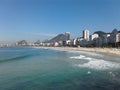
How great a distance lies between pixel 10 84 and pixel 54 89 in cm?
330

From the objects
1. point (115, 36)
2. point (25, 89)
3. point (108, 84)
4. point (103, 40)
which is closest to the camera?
point (25, 89)

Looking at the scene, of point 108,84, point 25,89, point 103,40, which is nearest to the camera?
point 25,89

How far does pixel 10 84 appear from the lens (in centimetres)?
1229

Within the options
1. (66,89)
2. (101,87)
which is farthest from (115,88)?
(66,89)

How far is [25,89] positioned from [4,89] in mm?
1289

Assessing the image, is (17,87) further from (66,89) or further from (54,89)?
(66,89)

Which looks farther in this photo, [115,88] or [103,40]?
[103,40]

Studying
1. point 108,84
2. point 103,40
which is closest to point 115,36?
point 103,40

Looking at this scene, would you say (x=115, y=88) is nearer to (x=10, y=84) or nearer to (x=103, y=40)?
(x=10, y=84)

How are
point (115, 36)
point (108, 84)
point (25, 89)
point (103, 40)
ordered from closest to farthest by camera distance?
point (25, 89) < point (108, 84) < point (115, 36) < point (103, 40)

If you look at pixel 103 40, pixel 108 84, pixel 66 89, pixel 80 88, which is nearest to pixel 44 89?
pixel 66 89

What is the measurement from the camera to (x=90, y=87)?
11273mm

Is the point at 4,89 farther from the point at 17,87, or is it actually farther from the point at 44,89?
the point at 44,89

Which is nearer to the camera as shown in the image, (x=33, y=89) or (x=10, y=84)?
(x=33, y=89)
